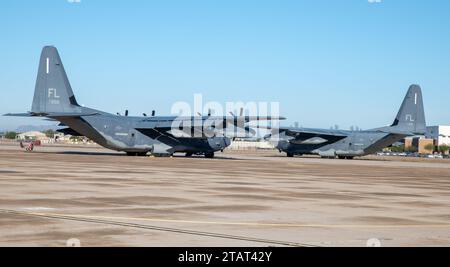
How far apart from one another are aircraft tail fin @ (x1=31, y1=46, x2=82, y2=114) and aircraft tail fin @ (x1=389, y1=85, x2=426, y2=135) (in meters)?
41.2

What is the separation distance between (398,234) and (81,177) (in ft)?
67.1

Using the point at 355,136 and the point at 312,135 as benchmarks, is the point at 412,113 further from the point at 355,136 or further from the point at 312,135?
Result: the point at 312,135

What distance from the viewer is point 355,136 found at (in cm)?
8812

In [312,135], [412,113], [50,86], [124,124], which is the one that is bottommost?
[312,135]

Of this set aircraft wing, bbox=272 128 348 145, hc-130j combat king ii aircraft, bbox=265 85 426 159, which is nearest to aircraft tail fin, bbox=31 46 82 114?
aircraft wing, bbox=272 128 348 145

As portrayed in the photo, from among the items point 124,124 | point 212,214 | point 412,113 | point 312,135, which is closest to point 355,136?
point 312,135

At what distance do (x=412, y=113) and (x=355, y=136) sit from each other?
7852 mm

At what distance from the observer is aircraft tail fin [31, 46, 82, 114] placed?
64.3 meters

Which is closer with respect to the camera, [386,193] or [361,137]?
[386,193]
